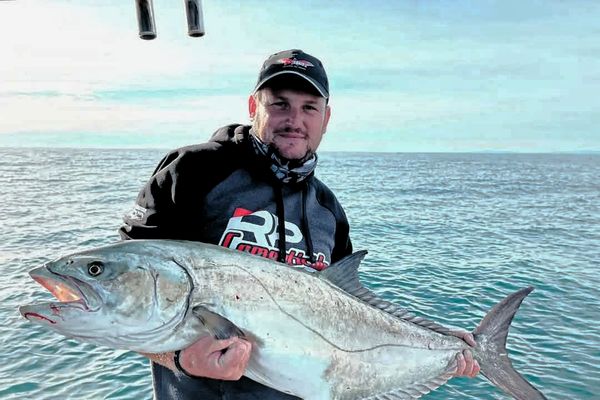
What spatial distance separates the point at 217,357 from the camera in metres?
2.55

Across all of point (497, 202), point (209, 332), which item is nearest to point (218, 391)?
point (209, 332)

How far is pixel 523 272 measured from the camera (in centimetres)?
1391

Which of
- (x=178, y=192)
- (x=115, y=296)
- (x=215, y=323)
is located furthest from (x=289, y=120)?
(x=115, y=296)

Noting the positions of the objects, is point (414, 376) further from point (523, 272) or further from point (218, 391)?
point (523, 272)

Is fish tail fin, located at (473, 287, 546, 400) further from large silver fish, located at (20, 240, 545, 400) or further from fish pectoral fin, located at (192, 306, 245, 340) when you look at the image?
fish pectoral fin, located at (192, 306, 245, 340)

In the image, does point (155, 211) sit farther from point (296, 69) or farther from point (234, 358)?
point (296, 69)

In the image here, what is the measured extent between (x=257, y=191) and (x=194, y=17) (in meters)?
2.53

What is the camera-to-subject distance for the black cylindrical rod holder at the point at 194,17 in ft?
16.5

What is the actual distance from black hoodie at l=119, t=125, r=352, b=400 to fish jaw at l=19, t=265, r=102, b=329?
21.3 inches

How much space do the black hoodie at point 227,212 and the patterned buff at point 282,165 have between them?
0.04 m

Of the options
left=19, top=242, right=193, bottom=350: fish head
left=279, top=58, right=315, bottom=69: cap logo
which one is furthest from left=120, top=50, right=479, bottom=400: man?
left=19, top=242, right=193, bottom=350: fish head

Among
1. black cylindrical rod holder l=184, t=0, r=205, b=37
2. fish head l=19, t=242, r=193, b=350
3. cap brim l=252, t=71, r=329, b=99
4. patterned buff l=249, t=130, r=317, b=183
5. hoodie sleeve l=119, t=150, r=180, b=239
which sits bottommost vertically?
fish head l=19, t=242, r=193, b=350

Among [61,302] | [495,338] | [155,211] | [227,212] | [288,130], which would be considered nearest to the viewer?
[61,302]

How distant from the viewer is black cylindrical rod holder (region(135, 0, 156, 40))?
4965 mm
